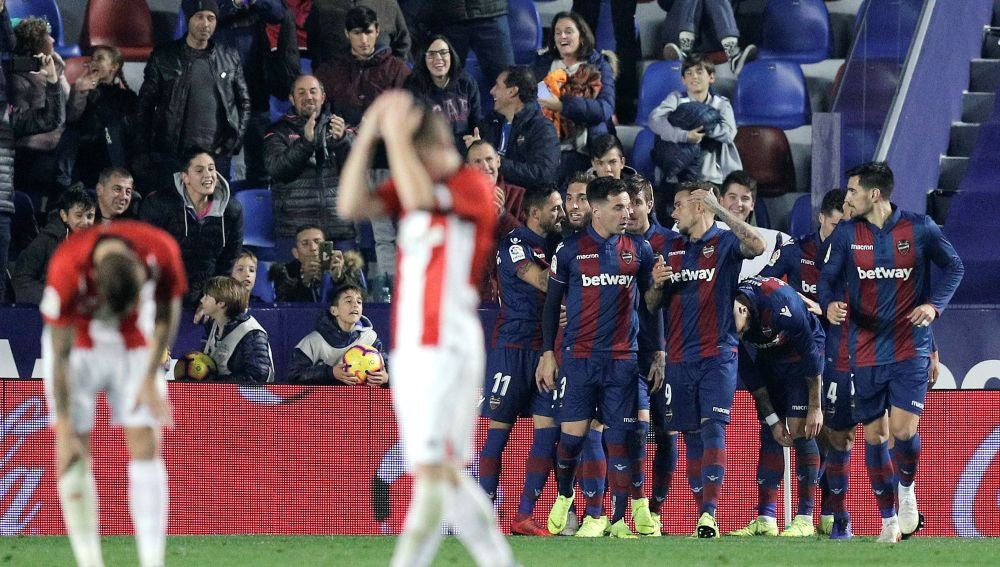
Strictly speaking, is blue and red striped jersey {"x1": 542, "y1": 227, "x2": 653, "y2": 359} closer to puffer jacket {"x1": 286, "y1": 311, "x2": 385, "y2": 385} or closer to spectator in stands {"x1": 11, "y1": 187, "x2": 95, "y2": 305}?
puffer jacket {"x1": 286, "y1": 311, "x2": 385, "y2": 385}

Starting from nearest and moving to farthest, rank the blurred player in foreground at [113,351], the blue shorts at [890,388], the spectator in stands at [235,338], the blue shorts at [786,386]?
the blurred player in foreground at [113,351], the blue shorts at [890,388], the blue shorts at [786,386], the spectator in stands at [235,338]

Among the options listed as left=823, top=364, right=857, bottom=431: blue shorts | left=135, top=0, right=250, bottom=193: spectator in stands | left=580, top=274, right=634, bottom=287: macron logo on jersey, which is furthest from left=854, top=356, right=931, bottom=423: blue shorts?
left=135, top=0, right=250, bottom=193: spectator in stands

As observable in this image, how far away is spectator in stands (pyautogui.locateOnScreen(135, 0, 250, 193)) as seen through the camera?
13.0 metres

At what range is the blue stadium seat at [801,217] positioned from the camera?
13.4 metres

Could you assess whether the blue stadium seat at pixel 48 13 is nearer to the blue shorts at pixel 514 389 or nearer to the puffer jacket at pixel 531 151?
the puffer jacket at pixel 531 151

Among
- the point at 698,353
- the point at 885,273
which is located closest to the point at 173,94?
the point at 698,353

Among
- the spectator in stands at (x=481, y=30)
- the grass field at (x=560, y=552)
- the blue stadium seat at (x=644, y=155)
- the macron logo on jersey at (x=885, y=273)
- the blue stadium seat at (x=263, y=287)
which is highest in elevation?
the spectator in stands at (x=481, y=30)

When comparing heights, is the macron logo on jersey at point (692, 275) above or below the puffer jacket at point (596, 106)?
below

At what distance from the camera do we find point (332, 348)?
11.1m

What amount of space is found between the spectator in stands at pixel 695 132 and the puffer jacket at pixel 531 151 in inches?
48.9

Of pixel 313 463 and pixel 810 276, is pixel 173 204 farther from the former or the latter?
pixel 810 276

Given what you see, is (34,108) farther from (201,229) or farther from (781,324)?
(781,324)

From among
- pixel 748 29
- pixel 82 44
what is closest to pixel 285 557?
pixel 82 44

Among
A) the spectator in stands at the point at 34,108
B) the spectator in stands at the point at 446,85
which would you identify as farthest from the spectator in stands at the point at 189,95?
the spectator in stands at the point at 446,85
